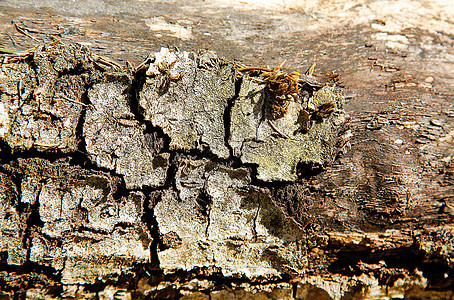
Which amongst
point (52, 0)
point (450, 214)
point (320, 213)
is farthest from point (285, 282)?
point (52, 0)

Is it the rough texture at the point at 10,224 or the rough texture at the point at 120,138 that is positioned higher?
the rough texture at the point at 120,138

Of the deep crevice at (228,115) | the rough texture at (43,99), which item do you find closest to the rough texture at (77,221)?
the rough texture at (43,99)

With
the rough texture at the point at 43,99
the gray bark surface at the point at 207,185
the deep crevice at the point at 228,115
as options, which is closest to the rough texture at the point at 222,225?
the gray bark surface at the point at 207,185

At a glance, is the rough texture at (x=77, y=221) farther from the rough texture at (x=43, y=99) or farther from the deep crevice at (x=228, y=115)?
the deep crevice at (x=228, y=115)

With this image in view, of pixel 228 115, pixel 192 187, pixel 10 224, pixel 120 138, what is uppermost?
pixel 228 115

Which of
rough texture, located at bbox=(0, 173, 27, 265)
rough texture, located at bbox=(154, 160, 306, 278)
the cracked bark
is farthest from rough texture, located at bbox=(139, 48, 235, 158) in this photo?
rough texture, located at bbox=(0, 173, 27, 265)

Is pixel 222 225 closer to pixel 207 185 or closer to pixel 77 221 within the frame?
pixel 207 185

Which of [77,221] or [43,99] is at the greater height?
[43,99]

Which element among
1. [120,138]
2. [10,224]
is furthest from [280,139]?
[10,224]
